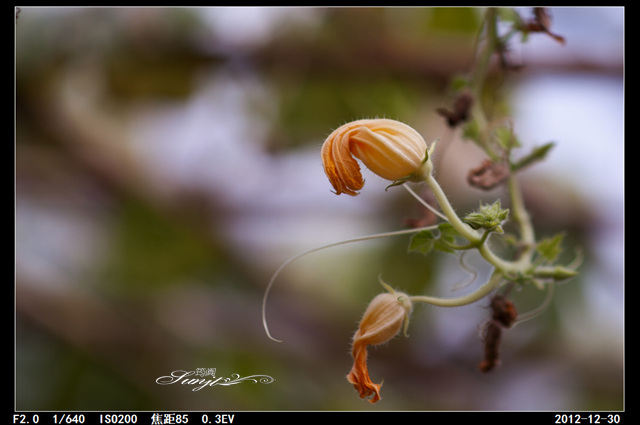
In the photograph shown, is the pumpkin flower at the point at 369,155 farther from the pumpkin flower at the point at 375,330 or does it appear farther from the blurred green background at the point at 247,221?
the blurred green background at the point at 247,221

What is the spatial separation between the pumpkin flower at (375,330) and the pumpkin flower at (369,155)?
142mm

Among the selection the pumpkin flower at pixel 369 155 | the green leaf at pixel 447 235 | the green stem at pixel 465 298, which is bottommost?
the green stem at pixel 465 298

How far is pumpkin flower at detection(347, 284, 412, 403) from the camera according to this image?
591 mm

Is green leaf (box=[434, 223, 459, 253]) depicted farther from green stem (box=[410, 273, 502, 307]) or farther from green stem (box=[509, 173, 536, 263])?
green stem (box=[509, 173, 536, 263])

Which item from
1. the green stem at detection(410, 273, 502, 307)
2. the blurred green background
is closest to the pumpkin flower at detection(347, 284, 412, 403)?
the green stem at detection(410, 273, 502, 307)

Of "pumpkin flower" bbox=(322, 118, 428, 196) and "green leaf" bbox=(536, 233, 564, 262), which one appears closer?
"pumpkin flower" bbox=(322, 118, 428, 196)

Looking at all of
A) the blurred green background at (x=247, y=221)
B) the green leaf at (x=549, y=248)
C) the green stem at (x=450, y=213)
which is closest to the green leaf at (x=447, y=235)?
the green stem at (x=450, y=213)

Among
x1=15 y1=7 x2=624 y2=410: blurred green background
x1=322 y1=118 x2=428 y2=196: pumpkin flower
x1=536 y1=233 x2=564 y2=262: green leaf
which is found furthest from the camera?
x1=15 y1=7 x2=624 y2=410: blurred green background

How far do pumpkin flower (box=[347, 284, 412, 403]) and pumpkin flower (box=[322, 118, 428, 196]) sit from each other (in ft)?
0.47

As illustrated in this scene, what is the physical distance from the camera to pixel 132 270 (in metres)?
1.63

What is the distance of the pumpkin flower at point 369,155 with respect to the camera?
531 mm

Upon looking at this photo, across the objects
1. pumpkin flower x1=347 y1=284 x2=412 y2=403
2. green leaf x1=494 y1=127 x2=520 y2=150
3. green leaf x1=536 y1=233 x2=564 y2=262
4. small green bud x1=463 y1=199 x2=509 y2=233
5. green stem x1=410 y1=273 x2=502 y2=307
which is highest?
green leaf x1=494 y1=127 x2=520 y2=150

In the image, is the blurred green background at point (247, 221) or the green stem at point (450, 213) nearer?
the green stem at point (450, 213)
